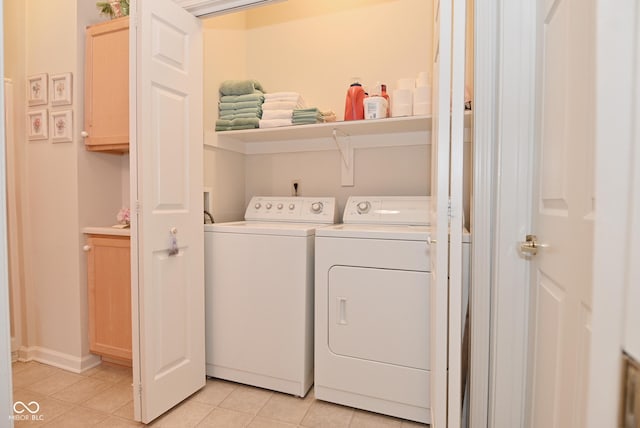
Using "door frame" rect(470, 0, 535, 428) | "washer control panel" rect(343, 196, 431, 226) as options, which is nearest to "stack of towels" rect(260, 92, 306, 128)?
"washer control panel" rect(343, 196, 431, 226)

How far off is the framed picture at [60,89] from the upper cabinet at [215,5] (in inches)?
37.4

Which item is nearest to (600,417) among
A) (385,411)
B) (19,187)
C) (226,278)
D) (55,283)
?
(385,411)

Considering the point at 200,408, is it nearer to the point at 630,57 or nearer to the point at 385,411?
the point at 385,411

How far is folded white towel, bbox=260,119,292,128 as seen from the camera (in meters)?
2.23

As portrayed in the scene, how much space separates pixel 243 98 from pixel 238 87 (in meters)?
0.08

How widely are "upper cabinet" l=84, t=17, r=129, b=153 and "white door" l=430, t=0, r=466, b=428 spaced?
1.88 m

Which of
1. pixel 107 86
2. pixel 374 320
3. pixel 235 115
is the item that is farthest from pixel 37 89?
pixel 374 320

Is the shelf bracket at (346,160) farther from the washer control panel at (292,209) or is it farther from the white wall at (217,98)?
the white wall at (217,98)

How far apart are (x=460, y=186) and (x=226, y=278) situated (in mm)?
1515

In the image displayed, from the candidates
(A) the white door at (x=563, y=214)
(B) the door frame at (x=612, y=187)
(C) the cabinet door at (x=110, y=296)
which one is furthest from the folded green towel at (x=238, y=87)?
(B) the door frame at (x=612, y=187)

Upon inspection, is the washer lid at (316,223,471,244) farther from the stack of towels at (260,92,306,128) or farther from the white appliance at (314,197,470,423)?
the stack of towels at (260,92,306,128)

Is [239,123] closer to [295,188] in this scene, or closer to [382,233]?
[295,188]

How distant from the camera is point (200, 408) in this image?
181 cm

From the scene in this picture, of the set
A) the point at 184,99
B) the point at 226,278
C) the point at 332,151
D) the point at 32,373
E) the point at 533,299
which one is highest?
the point at 184,99
